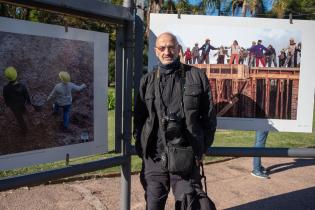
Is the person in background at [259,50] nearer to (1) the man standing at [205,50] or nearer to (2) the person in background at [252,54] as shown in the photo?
(2) the person in background at [252,54]

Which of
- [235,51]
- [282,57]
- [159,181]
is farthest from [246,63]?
[159,181]

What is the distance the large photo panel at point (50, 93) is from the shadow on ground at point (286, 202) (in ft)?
7.23

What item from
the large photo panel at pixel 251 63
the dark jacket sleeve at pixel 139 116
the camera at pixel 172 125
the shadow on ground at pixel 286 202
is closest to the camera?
the camera at pixel 172 125

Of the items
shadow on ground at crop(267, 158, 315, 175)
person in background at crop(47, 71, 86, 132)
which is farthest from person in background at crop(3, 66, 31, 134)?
shadow on ground at crop(267, 158, 315, 175)

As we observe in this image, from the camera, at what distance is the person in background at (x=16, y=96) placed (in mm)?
2768

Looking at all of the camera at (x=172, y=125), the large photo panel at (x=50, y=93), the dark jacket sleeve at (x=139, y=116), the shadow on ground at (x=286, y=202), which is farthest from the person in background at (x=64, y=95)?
the shadow on ground at (x=286, y=202)

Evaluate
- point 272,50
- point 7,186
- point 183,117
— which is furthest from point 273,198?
point 7,186

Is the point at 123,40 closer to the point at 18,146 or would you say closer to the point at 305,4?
the point at 18,146

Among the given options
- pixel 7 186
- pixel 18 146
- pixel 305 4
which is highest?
pixel 305 4

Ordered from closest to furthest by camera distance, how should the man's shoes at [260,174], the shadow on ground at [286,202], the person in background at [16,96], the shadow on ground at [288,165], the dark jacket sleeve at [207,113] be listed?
the person in background at [16,96] < the dark jacket sleeve at [207,113] < the shadow on ground at [286,202] < the man's shoes at [260,174] < the shadow on ground at [288,165]

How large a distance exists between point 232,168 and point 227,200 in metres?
1.57

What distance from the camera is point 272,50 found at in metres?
3.82

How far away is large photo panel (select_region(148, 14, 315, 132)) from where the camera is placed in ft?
12.3

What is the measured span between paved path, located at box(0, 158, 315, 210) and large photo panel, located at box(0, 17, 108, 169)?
150 cm
